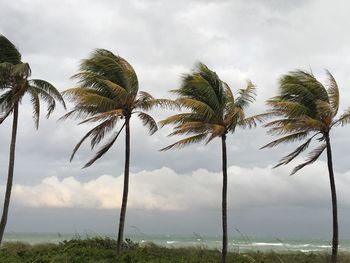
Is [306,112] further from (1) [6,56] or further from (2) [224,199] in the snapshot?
(1) [6,56]

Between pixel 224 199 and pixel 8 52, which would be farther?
pixel 8 52

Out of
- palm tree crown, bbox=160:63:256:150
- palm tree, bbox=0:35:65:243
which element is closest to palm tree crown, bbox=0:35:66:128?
palm tree, bbox=0:35:65:243

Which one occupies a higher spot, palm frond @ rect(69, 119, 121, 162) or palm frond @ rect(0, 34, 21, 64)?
palm frond @ rect(0, 34, 21, 64)

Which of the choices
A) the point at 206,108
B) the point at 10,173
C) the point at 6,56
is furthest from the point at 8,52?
the point at 206,108

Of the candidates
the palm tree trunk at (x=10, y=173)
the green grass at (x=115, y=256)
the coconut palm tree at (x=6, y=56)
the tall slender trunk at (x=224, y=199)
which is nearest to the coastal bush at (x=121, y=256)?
the green grass at (x=115, y=256)

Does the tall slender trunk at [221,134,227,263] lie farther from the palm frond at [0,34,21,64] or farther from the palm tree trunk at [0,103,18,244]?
the palm frond at [0,34,21,64]

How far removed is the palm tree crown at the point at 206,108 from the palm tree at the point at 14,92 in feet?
22.1

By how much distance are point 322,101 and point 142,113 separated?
8.84 m

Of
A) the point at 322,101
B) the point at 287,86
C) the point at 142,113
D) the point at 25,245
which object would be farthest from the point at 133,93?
the point at 25,245

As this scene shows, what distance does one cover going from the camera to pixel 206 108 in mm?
23281

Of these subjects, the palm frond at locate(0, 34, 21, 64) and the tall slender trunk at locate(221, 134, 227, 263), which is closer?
the tall slender trunk at locate(221, 134, 227, 263)

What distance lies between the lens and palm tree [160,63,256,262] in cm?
2323

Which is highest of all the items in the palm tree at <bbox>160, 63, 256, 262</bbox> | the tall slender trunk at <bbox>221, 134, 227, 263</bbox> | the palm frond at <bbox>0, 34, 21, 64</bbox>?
the palm frond at <bbox>0, 34, 21, 64</bbox>

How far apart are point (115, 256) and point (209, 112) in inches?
336
